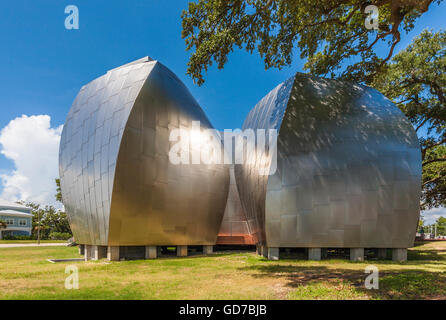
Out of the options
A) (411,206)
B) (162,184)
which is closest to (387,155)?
(411,206)

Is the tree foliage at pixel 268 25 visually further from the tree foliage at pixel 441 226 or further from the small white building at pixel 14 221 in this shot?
the tree foliage at pixel 441 226

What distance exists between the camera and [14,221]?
71750mm

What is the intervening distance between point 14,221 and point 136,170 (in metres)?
74.1

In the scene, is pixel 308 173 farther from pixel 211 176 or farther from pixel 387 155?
pixel 211 176

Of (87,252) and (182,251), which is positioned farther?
(87,252)

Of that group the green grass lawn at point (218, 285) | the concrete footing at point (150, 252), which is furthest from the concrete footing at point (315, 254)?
the concrete footing at point (150, 252)

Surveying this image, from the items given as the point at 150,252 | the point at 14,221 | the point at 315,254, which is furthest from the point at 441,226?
the point at 14,221

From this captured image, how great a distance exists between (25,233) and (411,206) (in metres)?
86.5

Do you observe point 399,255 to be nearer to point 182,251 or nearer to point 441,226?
point 182,251

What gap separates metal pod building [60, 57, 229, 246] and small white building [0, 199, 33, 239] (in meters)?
64.5

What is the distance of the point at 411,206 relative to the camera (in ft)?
56.8

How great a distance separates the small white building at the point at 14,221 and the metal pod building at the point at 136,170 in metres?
64.5

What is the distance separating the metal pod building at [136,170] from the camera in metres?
16.8

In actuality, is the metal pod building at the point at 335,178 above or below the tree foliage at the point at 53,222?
above
